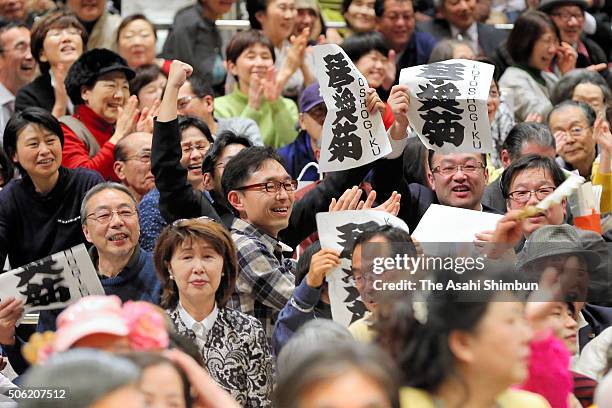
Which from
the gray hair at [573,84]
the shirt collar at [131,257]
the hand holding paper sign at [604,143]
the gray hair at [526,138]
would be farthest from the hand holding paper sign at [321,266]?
the gray hair at [573,84]

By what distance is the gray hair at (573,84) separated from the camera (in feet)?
26.2

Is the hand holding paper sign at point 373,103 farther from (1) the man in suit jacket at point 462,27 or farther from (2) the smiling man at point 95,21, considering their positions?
(1) the man in suit jacket at point 462,27

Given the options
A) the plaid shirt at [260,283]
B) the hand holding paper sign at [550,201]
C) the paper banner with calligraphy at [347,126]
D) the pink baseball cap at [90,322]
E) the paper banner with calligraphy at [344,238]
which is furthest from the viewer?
the paper banner with calligraphy at [347,126]

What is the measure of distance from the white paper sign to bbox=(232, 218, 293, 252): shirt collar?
652mm

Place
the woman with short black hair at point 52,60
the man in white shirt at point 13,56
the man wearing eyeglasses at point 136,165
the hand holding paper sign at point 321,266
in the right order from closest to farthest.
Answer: the hand holding paper sign at point 321,266, the man wearing eyeglasses at point 136,165, the woman with short black hair at point 52,60, the man in white shirt at point 13,56

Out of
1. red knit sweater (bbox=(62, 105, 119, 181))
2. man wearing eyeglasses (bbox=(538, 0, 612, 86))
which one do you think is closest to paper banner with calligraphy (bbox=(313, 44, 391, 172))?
red knit sweater (bbox=(62, 105, 119, 181))

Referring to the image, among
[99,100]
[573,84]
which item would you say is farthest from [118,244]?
[573,84]

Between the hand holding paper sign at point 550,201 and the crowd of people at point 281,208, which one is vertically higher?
the hand holding paper sign at point 550,201

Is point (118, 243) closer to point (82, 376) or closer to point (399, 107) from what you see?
point (399, 107)

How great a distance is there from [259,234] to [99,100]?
6.27ft

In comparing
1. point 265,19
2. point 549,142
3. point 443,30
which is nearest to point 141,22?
point 265,19

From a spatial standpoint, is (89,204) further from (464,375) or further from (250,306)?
(464,375)

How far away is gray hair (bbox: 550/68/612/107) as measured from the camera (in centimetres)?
798

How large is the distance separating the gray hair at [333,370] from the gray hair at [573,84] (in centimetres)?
498
